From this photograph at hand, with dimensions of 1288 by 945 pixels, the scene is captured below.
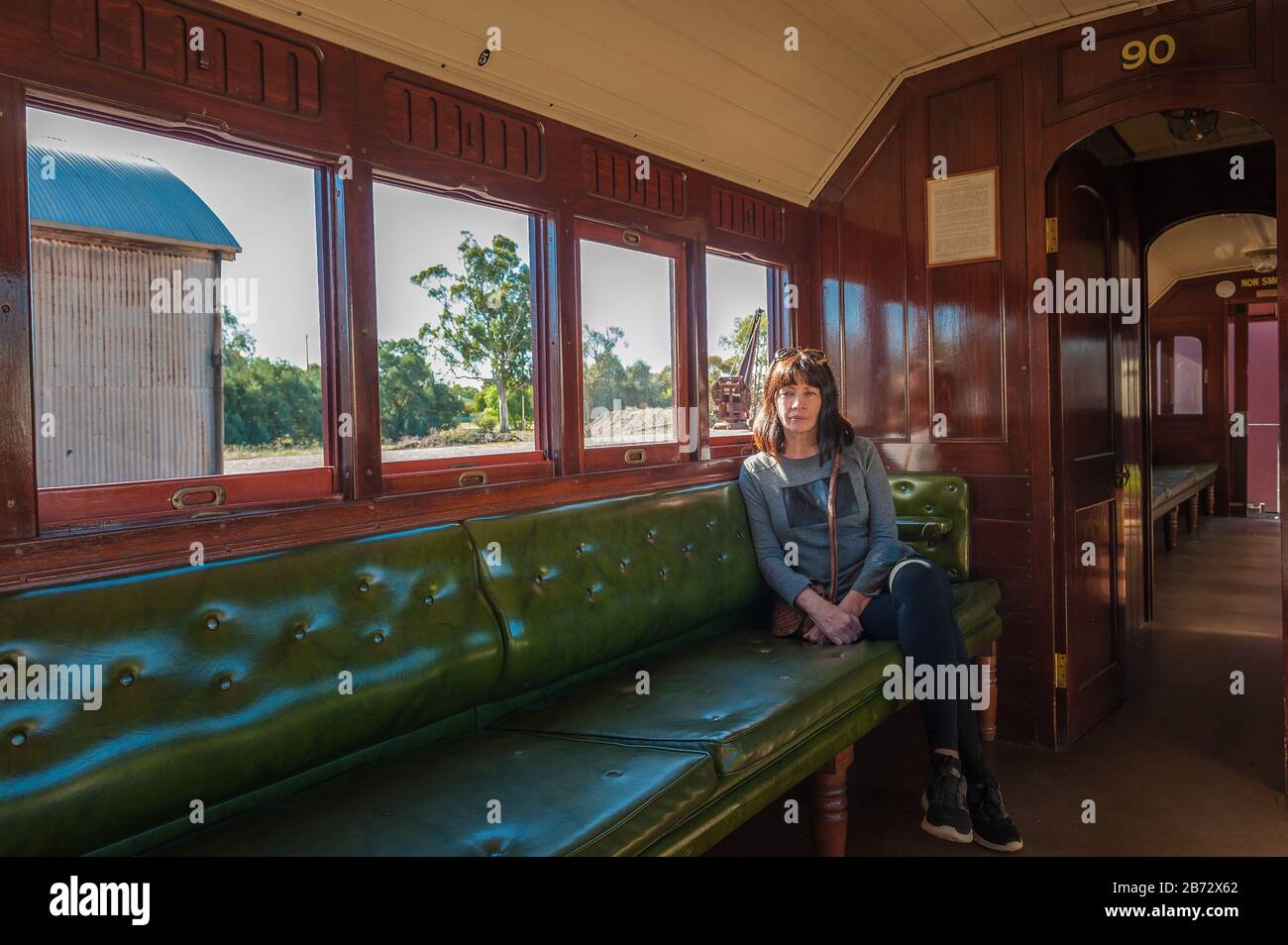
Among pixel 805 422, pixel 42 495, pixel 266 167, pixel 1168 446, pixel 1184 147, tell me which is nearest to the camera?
pixel 42 495

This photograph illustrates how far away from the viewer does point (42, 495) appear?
1861 millimetres

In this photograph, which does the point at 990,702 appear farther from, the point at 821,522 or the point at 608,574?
the point at 608,574

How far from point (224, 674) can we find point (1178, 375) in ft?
35.2

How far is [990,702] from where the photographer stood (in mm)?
3510

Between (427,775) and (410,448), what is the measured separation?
1.06 meters

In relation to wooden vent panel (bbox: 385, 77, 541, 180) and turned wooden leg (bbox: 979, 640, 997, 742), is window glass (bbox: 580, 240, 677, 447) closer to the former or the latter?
wooden vent panel (bbox: 385, 77, 541, 180)

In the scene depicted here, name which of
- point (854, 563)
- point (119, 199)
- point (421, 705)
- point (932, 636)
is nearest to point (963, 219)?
point (854, 563)

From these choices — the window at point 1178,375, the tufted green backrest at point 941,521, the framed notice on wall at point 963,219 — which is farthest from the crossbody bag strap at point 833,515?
the window at point 1178,375

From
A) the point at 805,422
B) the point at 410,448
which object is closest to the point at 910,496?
the point at 805,422

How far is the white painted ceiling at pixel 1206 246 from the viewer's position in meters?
7.34

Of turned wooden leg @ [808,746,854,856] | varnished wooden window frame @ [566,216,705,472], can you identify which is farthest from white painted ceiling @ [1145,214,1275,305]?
turned wooden leg @ [808,746,854,856]

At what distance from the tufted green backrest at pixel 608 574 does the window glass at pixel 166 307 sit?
0.63 m
